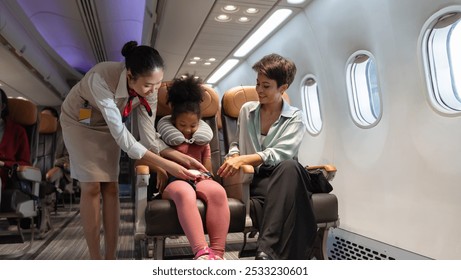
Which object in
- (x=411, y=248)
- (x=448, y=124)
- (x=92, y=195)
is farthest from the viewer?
(x=411, y=248)

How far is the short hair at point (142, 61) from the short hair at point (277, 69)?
0.64 meters

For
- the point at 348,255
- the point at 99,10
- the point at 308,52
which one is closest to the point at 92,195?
the point at 348,255

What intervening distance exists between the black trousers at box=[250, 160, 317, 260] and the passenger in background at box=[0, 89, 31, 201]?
2202mm

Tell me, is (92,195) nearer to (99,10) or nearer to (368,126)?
(368,126)

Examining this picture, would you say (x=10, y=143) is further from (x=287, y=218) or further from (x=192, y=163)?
(x=287, y=218)

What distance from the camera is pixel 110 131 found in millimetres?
1938

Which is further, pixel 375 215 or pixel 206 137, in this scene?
pixel 375 215

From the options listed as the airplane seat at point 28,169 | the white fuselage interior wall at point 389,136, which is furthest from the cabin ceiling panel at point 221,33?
the airplane seat at point 28,169

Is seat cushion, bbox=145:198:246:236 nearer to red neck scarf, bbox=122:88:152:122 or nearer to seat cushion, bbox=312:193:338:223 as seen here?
red neck scarf, bbox=122:88:152:122

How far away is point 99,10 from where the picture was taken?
5.57 meters

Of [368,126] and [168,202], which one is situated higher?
[368,126]

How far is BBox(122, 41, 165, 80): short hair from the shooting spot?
5.87 ft

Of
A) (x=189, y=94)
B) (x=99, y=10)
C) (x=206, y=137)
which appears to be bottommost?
(x=206, y=137)
